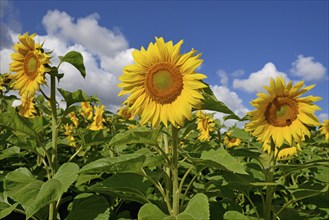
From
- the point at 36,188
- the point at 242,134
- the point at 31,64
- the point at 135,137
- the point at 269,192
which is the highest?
the point at 31,64

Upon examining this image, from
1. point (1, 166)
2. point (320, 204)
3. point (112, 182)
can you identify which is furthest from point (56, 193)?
point (1, 166)

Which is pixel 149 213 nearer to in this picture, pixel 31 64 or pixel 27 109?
pixel 31 64

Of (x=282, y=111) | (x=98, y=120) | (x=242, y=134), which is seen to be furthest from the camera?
(x=98, y=120)

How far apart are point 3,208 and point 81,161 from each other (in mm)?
1904

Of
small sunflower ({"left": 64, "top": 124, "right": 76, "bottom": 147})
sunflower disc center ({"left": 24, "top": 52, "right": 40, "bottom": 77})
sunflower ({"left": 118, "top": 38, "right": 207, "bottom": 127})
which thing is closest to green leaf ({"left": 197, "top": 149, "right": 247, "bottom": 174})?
sunflower ({"left": 118, "top": 38, "right": 207, "bottom": 127})

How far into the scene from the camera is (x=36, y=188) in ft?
8.11

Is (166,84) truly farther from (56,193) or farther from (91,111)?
(91,111)

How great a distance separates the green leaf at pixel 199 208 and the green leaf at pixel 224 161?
22 cm

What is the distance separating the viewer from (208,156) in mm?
2229

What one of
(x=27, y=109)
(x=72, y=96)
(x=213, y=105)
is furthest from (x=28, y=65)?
(x=27, y=109)

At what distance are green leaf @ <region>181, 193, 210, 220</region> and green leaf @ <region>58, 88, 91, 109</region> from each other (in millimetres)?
1466

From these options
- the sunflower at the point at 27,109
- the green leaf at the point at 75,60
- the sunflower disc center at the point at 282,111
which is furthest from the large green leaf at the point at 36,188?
the sunflower at the point at 27,109

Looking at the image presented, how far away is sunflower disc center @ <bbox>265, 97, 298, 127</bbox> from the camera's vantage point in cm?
291

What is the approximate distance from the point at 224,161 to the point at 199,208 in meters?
0.31
